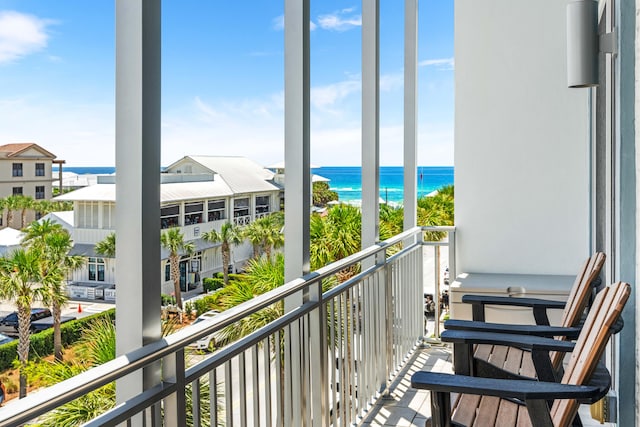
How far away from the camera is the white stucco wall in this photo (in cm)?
445

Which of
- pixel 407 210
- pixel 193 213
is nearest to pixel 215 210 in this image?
pixel 193 213

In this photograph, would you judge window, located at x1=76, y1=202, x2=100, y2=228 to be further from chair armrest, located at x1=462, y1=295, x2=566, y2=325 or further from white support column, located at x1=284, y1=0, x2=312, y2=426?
chair armrest, located at x1=462, y1=295, x2=566, y2=325

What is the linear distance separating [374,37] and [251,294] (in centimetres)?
331

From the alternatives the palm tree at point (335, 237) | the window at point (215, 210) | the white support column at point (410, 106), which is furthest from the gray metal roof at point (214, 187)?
the white support column at point (410, 106)

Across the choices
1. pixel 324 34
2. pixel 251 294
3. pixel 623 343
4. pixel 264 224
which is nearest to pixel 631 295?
pixel 623 343

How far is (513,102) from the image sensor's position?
4.55 m

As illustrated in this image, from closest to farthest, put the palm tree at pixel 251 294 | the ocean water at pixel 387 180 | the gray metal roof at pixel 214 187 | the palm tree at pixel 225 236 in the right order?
1. the gray metal roof at pixel 214 187
2. the palm tree at pixel 251 294
3. the palm tree at pixel 225 236
4. the ocean water at pixel 387 180

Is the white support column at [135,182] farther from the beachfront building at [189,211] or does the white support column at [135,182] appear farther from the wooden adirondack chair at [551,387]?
the wooden adirondack chair at [551,387]

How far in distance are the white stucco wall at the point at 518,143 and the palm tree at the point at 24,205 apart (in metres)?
3.22

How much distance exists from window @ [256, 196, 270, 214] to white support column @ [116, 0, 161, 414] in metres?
7.50

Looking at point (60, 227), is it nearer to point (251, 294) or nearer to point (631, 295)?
point (631, 295)


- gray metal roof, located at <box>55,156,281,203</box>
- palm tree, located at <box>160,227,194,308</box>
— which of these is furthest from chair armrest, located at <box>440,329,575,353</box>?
palm tree, located at <box>160,227,194,308</box>

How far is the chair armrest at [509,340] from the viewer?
204cm

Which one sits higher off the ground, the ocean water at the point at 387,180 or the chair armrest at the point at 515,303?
the ocean water at the point at 387,180
